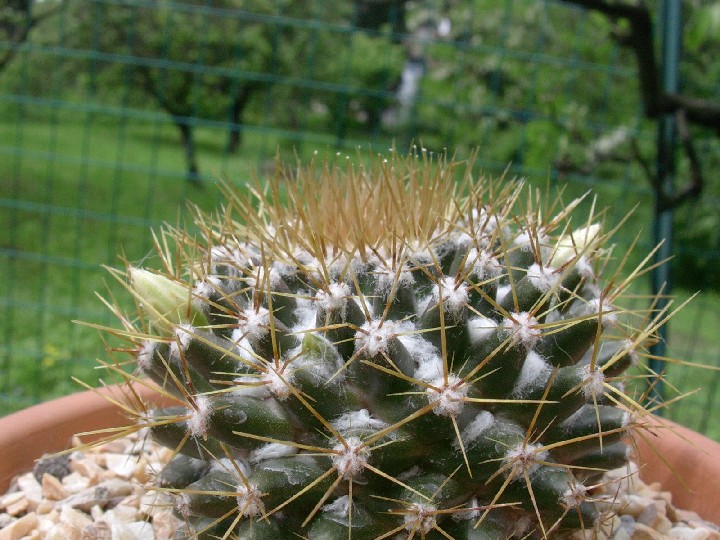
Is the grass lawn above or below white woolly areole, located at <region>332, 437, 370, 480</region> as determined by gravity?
below

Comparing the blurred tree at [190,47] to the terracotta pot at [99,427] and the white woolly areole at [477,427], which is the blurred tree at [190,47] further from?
the white woolly areole at [477,427]

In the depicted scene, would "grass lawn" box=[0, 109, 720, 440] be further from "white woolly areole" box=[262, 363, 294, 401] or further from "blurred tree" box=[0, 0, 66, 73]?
"white woolly areole" box=[262, 363, 294, 401]

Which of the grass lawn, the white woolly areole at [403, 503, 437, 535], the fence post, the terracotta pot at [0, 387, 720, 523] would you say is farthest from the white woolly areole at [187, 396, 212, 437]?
the fence post

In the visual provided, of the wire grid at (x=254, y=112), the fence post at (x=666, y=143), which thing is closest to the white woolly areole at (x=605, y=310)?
the fence post at (x=666, y=143)

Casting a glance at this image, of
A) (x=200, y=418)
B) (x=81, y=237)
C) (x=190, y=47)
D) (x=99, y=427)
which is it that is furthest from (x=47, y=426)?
(x=190, y=47)

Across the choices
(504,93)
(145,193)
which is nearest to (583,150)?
(504,93)

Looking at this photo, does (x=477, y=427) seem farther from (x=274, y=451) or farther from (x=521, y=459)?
(x=274, y=451)
